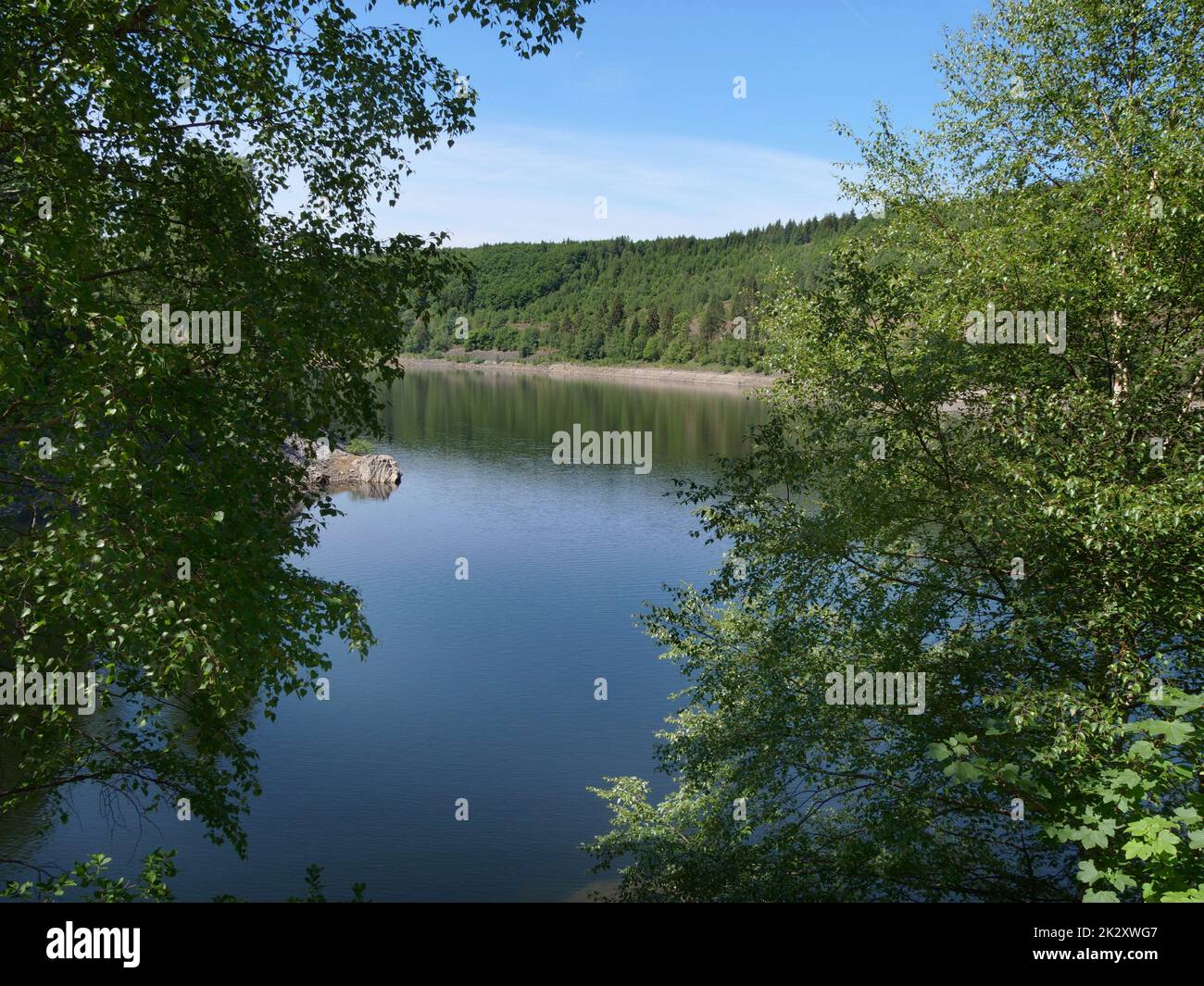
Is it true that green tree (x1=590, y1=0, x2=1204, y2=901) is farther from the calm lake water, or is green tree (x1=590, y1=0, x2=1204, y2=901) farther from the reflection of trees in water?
the reflection of trees in water

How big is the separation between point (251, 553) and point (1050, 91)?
12049 millimetres

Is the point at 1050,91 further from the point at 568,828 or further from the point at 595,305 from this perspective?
the point at 595,305

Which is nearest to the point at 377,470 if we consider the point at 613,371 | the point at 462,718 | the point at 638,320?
the point at 462,718

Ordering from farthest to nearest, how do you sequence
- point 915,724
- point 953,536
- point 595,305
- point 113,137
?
point 595,305, point 953,536, point 915,724, point 113,137

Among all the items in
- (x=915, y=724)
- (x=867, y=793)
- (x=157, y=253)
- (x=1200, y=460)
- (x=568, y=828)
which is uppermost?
(x=157, y=253)

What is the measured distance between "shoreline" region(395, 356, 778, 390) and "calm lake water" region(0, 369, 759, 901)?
73669 mm

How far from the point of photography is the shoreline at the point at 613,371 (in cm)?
12538

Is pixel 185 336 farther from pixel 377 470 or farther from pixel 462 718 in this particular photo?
pixel 377 470

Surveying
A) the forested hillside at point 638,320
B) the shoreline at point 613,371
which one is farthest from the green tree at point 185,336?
the forested hillside at point 638,320

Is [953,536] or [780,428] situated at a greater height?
[780,428]

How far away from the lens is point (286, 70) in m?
8.78

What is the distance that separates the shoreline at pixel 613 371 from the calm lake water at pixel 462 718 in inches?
2900

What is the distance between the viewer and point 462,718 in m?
22.8
